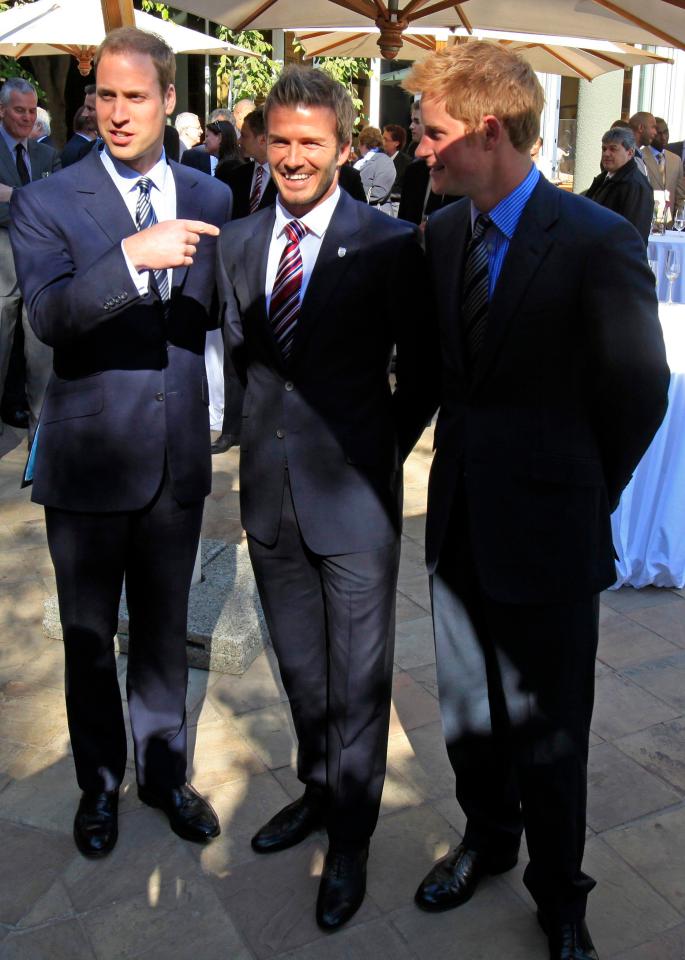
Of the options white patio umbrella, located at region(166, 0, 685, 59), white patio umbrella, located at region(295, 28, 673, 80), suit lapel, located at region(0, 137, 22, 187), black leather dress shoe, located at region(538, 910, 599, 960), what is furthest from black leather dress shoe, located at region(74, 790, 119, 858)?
white patio umbrella, located at region(295, 28, 673, 80)

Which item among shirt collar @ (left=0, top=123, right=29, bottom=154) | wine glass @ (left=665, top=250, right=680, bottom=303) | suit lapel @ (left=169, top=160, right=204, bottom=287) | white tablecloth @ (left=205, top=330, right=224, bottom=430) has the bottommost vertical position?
white tablecloth @ (left=205, top=330, right=224, bottom=430)

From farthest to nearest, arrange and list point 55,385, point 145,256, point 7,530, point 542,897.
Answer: point 7,530, point 55,385, point 542,897, point 145,256

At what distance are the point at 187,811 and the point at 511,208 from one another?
72.8 inches

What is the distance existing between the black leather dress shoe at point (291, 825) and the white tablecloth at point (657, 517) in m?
2.17

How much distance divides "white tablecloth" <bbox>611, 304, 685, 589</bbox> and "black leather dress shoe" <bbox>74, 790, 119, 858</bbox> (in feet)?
8.43

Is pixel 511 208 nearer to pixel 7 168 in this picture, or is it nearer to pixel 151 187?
pixel 151 187

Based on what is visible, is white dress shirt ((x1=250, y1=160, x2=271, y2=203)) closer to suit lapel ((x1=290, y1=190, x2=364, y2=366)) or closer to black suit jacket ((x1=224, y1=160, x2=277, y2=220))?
black suit jacket ((x1=224, y1=160, x2=277, y2=220))

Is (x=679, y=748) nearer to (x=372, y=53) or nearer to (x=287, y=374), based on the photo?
(x=287, y=374)

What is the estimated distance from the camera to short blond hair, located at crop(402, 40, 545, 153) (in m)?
2.11

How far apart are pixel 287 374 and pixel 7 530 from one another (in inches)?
125

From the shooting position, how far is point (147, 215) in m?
2.57

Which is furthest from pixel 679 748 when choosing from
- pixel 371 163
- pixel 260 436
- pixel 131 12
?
pixel 371 163

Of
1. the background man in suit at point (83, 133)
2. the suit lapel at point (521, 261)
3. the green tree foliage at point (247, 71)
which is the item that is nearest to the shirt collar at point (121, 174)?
the suit lapel at point (521, 261)

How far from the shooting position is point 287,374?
2.49 meters
